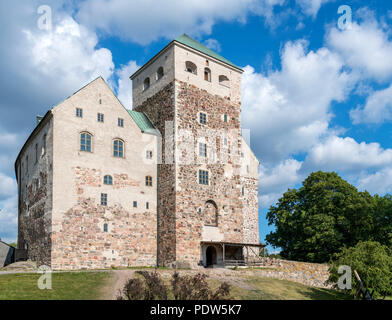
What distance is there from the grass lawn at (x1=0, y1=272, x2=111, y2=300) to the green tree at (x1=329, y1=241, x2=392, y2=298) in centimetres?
1652

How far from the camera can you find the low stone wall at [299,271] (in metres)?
34.6

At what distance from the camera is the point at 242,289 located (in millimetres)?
26281

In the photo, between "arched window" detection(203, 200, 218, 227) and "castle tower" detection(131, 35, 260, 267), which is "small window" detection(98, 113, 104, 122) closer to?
"castle tower" detection(131, 35, 260, 267)

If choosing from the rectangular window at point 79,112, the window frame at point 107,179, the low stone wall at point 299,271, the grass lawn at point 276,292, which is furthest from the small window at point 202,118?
Answer: the grass lawn at point 276,292

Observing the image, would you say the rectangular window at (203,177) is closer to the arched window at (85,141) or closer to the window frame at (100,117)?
the window frame at (100,117)

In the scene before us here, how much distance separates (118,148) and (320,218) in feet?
71.8

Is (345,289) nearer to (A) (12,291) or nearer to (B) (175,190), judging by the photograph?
(B) (175,190)

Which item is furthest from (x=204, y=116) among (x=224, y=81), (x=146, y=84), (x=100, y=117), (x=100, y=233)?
(x=100, y=233)

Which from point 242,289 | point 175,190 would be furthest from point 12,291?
point 175,190

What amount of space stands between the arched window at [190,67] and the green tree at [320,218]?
18.4m

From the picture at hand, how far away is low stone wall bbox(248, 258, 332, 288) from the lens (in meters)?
34.6
